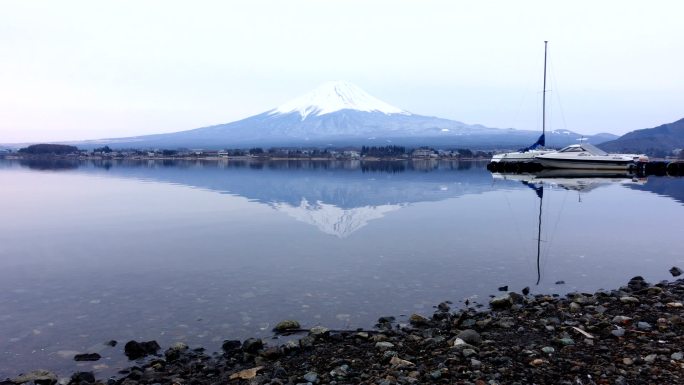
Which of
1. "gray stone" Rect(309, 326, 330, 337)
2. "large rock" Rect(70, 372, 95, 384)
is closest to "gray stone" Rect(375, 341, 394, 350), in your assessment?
"gray stone" Rect(309, 326, 330, 337)

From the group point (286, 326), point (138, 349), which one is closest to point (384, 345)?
A: point (286, 326)

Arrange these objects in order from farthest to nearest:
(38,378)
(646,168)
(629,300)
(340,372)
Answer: (646,168), (629,300), (38,378), (340,372)

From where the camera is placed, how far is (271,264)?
13.9 m

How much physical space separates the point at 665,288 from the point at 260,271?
884cm

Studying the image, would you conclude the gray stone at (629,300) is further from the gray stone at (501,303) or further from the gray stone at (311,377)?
the gray stone at (311,377)

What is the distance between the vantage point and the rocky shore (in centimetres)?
648

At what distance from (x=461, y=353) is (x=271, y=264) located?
753cm

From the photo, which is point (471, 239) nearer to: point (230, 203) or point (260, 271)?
point (260, 271)

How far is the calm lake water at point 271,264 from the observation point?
30.6 feet

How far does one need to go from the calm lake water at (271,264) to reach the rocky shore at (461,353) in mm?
604

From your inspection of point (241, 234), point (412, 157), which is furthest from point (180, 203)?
point (412, 157)

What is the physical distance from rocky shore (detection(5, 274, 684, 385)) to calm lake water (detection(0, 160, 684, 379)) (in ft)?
1.98

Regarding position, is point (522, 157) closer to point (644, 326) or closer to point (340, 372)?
point (644, 326)

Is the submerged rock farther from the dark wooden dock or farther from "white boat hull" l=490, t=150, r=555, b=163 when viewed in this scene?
the dark wooden dock
